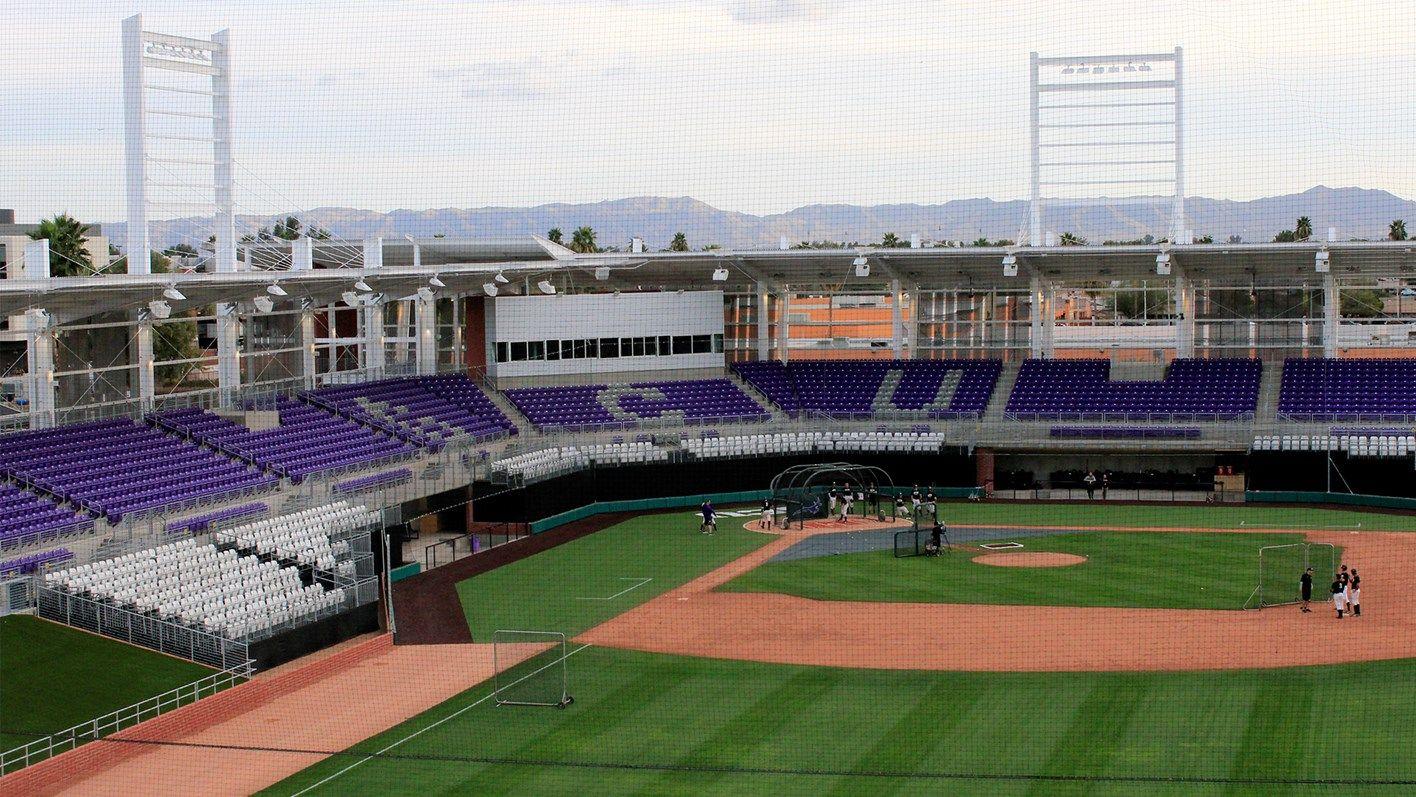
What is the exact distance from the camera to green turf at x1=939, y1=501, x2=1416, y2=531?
35.2 m

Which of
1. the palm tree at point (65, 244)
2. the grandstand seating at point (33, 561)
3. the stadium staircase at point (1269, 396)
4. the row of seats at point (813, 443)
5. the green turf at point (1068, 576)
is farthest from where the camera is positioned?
the palm tree at point (65, 244)

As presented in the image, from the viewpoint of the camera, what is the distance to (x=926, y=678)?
22.3m

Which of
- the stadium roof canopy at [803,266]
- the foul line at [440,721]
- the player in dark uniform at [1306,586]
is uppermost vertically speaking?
Result: the stadium roof canopy at [803,266]

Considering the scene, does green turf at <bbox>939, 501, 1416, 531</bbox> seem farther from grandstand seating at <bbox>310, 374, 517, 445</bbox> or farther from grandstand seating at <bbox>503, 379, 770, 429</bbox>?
grandstand seating at <bbox>310, 374, 517, 445</bbox>

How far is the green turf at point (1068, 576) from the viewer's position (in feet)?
90.5

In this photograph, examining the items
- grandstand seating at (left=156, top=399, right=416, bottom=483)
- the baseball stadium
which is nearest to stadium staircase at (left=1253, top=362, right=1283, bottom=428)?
the baseball stadium

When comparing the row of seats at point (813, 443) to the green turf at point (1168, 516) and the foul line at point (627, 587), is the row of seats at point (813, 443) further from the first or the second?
the foul line at point (627, 587)

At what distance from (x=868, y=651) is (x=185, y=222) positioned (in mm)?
22595

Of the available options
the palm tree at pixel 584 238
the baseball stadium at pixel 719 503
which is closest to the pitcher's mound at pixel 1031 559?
the baseball stadium at pixel 719 503

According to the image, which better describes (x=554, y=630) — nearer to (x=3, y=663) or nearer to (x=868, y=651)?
(x=868, y=651)

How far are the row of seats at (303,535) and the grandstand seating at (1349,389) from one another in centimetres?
2498

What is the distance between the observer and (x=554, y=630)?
2589 cm

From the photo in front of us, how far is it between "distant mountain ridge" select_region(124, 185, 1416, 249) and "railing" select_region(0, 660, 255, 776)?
1572 cm

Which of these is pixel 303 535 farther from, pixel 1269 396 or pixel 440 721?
pixel 1269 396
